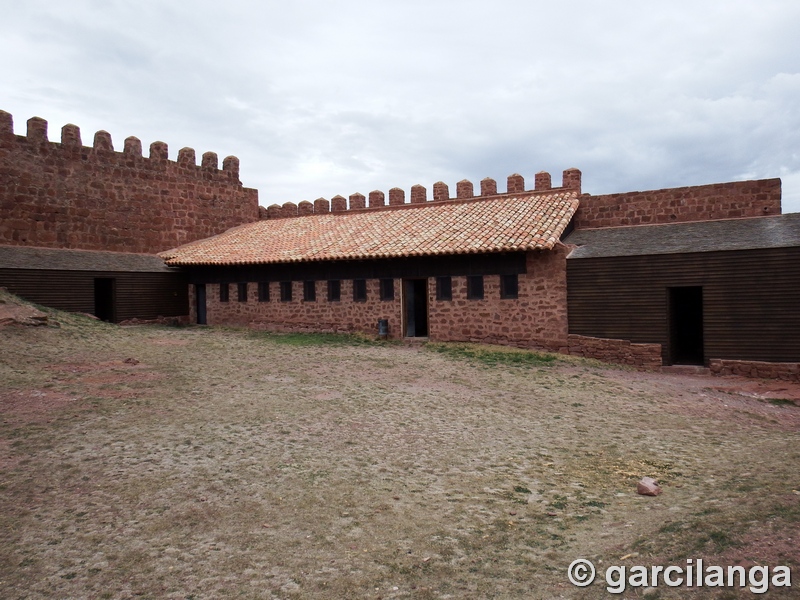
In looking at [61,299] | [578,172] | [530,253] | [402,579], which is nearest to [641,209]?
[578,172]

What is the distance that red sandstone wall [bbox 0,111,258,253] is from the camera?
1994 centimetres

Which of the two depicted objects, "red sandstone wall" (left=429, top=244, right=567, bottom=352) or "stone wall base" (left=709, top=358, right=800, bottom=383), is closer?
"stone wall base" (left=709, top=358, right=800, bottom=383)

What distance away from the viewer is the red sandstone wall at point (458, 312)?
56.2ft

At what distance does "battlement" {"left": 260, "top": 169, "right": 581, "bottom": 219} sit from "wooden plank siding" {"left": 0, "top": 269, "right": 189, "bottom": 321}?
20.3ft

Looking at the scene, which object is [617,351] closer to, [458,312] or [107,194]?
[458,312]

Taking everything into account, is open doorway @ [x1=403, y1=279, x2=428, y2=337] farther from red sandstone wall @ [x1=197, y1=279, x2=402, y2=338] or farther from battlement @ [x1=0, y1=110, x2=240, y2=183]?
battlement @ [x1=0, y1=110, x2=240, y2=183]

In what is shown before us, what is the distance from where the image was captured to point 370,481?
6.98 m

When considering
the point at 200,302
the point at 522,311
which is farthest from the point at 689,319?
the point at 200,302

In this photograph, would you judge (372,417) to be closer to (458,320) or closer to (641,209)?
(458,320)

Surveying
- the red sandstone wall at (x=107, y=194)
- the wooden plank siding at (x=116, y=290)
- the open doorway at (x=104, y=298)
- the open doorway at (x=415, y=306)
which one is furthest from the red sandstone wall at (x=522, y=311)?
the red sandstone wall at (x=107, y=194)

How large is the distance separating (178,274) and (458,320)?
41.6 ft

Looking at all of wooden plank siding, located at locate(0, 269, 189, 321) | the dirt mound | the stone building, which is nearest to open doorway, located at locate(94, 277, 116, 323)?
the stone building

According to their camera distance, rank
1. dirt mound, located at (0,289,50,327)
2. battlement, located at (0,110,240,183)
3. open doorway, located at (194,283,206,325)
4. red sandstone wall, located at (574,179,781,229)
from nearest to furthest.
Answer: dirt mound, located at (0,289,50,327), red sandstone wall, located at (574,179,781,229), battlement, located at (0,110,240,183), open doorway, located at (194,283,206,325)

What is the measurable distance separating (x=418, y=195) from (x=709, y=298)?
12.0 meters
